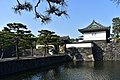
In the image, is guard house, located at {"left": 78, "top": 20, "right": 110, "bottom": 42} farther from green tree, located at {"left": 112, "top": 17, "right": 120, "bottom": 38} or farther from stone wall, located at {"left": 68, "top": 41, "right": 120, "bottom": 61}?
green tree, located at {"left": 112, "top": 17, "right": 120, "bottom": 38}

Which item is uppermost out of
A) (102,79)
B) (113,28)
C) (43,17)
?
(113,28)

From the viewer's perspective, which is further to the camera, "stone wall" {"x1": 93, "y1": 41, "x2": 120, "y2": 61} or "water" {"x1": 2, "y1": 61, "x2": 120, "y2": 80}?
"stone wall" {"x1": 93, "y1": 41, "x2": 120, "y2": 61}

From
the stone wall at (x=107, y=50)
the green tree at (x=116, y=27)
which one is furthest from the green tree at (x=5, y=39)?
the green tree at (x=116, y=27)

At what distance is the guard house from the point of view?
1444 inches

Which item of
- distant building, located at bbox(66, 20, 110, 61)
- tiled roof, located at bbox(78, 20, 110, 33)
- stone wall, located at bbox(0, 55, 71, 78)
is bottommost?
stone wall, located at bbox(0, 55, 71, 78)

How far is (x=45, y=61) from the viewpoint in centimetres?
2709

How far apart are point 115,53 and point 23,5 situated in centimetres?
3114

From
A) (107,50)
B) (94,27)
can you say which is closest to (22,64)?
(107,50)

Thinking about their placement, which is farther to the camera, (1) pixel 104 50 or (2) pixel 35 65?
(1) pixel 104 50

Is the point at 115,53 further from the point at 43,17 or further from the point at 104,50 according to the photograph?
the point at 43,17

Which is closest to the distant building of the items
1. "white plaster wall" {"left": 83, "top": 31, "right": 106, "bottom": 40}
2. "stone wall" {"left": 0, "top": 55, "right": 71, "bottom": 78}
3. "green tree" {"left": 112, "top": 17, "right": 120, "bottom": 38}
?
"white plaster wall" {"left": 83, "top": 31, "right": 106, "bottom": 40}

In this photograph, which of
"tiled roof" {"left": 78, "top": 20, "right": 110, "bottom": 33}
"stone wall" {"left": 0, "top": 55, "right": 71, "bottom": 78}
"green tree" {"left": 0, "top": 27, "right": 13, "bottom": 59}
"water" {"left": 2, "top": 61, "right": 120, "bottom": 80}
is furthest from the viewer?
"tiled roof" {"left": 78, "top": 20, "right": 110, "bottom": 33}

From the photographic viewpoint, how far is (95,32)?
37500 millimetres

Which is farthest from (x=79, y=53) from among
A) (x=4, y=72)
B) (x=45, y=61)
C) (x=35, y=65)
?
(x=4, y=72)
